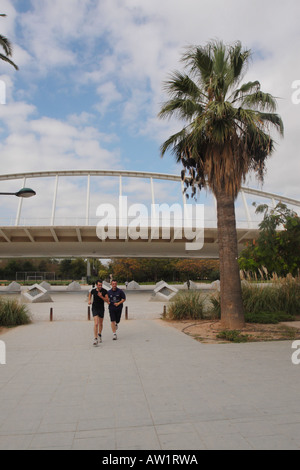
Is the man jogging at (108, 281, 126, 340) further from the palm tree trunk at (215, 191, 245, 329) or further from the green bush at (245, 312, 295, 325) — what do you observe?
the green bush at (245, 312, 295, 325)

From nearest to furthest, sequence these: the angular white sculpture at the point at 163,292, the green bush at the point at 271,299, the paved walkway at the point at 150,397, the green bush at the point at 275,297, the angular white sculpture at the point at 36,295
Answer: the paved walkway at the point at 150,397
the green bush at the point at 271,299
the green bush at the point at 275,297
the angular white sculpture at the point at 36,295
the angular white sculpture at the point at 163,292

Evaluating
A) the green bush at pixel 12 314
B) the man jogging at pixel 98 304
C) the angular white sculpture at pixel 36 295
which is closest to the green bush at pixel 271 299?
the man jogging at pixel 98 304

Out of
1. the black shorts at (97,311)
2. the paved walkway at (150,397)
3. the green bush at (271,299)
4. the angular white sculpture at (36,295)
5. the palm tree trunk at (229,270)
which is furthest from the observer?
the angular white sculpture at (36,295)

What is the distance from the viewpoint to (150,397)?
188 inches

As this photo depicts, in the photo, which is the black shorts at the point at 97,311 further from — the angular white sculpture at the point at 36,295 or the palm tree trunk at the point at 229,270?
the angular white sculpture at the point at 36,295

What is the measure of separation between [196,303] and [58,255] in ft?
110

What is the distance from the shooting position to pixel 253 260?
17281mm

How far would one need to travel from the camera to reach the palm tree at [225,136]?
10227mm

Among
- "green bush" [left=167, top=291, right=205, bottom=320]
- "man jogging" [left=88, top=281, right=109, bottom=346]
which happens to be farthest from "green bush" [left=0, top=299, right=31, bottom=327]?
"green bush" [left=167, top=291, right=205, bottom=320]

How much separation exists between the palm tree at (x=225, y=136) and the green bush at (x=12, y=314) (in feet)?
25.1

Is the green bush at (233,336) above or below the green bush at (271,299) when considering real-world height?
below

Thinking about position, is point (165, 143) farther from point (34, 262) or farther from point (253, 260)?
point (34, 262)

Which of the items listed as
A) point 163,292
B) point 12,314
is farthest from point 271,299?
point 163,292
